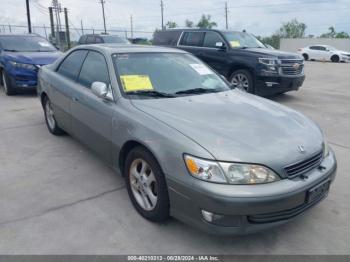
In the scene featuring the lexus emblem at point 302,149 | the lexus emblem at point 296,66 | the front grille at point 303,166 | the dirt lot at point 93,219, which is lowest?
the dirt lot at point 93,219

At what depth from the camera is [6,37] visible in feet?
30.1

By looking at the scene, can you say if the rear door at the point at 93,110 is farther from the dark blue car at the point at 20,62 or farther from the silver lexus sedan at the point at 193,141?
the dark blue car at the point at 20,62

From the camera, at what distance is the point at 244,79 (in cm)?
805

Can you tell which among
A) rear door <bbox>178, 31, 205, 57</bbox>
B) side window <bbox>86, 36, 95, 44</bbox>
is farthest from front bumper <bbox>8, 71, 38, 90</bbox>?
side window <bbox>86, 36, 95, 44</bbox>

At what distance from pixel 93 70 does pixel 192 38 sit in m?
6.09

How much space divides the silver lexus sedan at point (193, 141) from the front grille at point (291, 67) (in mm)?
4228

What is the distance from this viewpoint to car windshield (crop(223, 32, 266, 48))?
855cm

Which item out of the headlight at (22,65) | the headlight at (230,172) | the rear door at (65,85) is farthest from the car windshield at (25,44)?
the headlight at (230,172)

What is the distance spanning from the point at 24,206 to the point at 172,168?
1.69m

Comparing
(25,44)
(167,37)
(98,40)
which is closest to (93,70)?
(25,44)

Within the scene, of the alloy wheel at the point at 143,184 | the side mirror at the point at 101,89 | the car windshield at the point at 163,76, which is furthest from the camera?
the car windshield at the point at 163,76

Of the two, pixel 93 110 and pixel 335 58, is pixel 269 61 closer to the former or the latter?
pixel 93 110

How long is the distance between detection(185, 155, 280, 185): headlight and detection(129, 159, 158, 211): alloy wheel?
1.68ft

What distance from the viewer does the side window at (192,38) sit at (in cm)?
920
